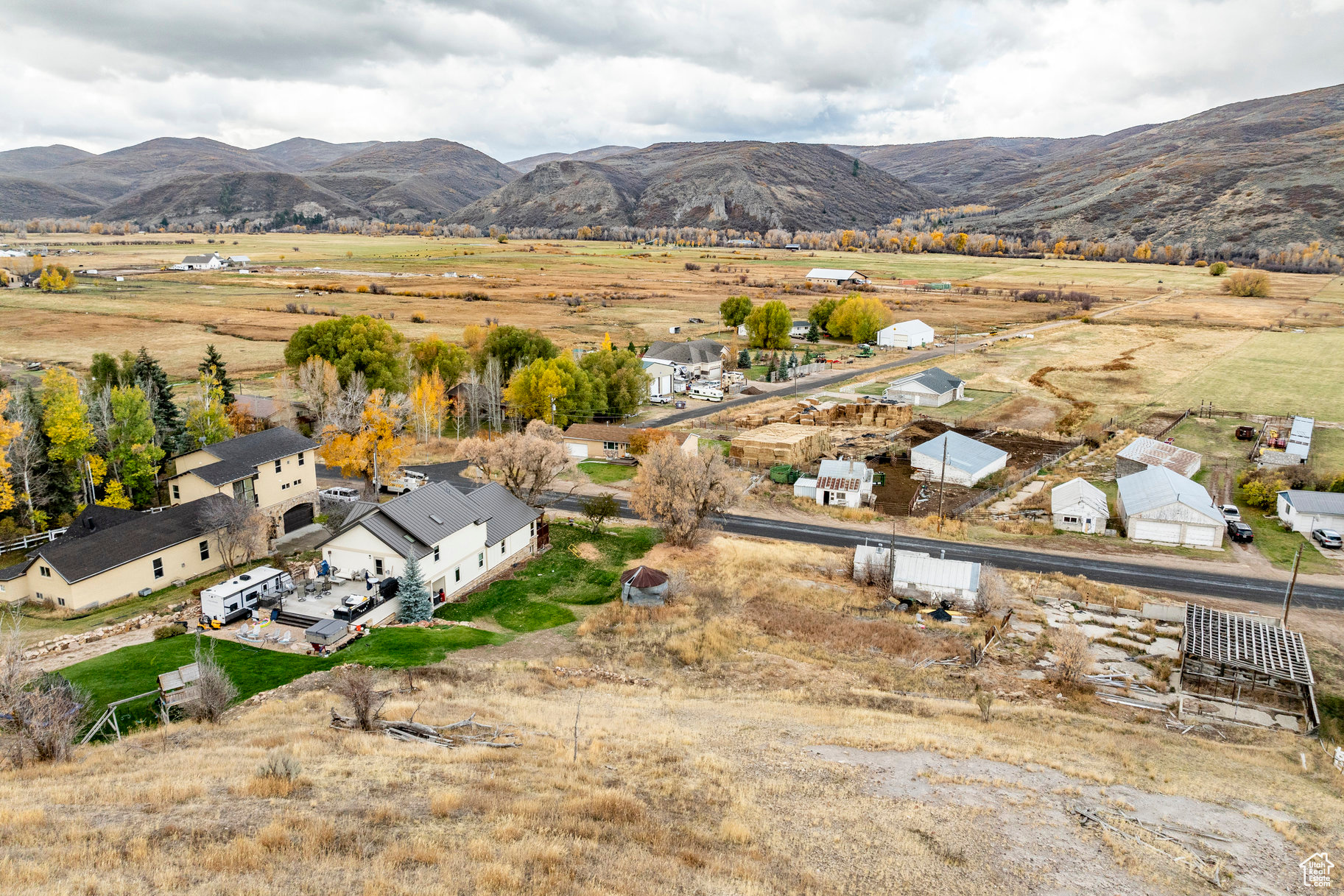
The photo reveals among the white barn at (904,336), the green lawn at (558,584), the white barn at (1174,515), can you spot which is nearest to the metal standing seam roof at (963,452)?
the white barn at (1174,515)

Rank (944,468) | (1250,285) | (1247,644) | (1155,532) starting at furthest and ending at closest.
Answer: (1250,285), (944,468), (1155,532), (1247,644)

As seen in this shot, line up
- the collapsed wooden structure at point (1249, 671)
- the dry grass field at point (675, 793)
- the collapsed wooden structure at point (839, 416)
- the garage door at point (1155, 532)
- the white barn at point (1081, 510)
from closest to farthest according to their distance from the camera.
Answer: the dry grass field at point (675, 793) → the collapsed wooden structure at point (1249, 671) → the garage door at point (1155, 532) → the white barn at point (1081, 510) → the collapsed wooden structure at point (839, 416)

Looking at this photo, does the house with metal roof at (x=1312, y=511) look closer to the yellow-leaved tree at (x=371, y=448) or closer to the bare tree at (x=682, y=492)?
the bare tree at (x=682, y=492)

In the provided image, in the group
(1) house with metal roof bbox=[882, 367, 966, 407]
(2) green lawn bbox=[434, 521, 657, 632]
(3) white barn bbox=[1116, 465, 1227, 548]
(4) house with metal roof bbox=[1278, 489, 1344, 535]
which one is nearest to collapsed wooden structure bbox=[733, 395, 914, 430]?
(1) house with metal roof bbox=[882, 367, 966, 407]

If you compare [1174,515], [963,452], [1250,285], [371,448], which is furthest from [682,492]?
[1250,285]

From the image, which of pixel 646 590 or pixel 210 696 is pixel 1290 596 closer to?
pixel 646 590

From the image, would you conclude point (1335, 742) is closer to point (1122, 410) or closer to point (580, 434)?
point (580, 434)

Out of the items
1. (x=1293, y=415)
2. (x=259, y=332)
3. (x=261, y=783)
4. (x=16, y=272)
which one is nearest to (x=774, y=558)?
(x=261, y=783)
